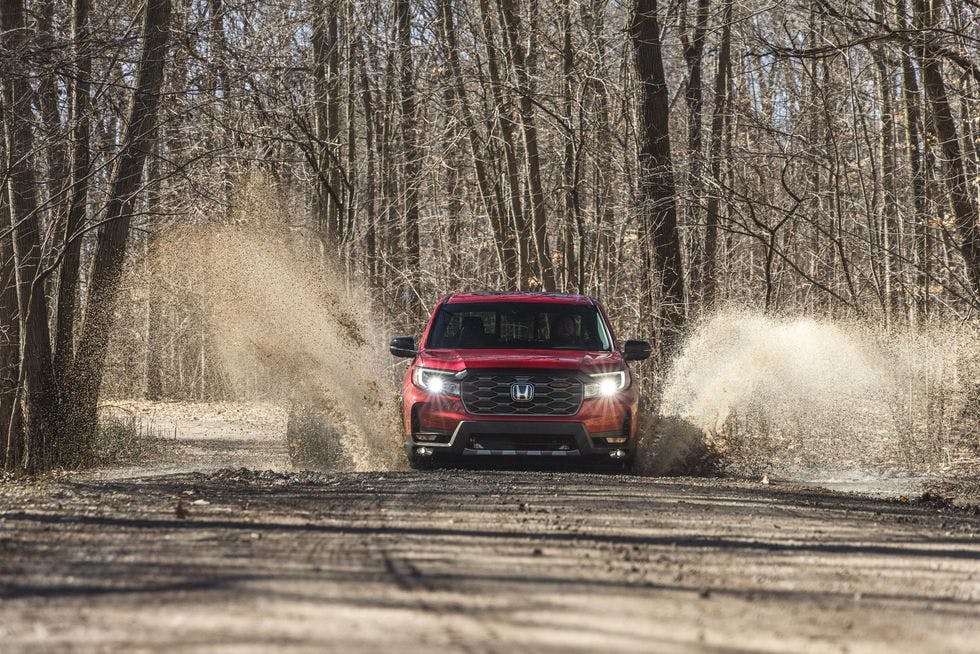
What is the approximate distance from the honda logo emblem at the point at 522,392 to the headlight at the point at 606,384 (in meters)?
0.54

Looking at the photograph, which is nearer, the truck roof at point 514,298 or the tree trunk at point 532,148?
the truck roof at point 514,298

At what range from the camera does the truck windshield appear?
12.5 m

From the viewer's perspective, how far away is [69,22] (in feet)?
51.4

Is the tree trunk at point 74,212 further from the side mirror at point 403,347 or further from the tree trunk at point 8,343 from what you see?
the side mirror at point 403,347

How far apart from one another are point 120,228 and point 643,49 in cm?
860

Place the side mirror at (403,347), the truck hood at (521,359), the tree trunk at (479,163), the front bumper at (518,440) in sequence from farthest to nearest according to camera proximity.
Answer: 1. the tree trunk at (479,163)
2. the side mirror at (403,347)
3. the truck hood at (521,359)
4. the front bumper at (518,440)

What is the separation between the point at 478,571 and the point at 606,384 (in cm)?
A: 591

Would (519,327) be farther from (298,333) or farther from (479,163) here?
(479,163)

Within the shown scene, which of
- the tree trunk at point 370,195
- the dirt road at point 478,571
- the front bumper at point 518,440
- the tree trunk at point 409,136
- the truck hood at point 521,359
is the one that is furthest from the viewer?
the tree trunk at point 370,195

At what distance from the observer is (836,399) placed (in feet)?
53.4

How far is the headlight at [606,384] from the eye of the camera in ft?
Result: 37.9

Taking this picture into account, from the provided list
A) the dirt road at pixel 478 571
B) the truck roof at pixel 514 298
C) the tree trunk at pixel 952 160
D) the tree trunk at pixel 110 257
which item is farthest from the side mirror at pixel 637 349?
the tree trunk at pixel 110 257

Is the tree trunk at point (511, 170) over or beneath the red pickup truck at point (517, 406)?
over

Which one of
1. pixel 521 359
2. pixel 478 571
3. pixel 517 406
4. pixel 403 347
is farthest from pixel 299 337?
pixel 478 571
